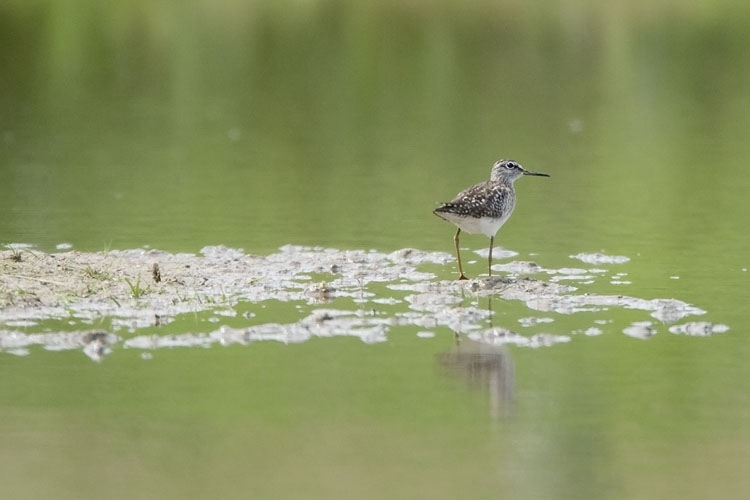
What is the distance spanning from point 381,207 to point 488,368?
579 centimetres

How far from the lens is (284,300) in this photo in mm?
9883

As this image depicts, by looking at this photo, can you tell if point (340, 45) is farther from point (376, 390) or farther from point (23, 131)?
point (376, 390)

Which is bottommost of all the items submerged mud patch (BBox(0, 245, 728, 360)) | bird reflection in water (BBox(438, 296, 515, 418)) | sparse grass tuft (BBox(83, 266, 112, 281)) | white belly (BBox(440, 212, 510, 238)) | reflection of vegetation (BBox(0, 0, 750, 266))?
bird reflection in water (BBox(438, 296, 515, 418))

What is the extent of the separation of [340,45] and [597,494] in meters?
21.8

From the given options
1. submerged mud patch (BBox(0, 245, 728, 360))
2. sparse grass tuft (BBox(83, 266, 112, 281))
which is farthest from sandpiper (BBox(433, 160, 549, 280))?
sparse grass tuft (BBox(83, 266, 112, 281))

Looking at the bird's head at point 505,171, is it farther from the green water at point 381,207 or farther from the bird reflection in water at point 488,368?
the bird reflection in water at point 488,368

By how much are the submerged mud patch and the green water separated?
0.17 m

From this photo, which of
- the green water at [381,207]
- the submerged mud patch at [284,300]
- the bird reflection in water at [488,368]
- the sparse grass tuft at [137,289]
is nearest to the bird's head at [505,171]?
the green water at [381,207]

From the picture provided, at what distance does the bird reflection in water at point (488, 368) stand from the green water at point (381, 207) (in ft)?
0.19

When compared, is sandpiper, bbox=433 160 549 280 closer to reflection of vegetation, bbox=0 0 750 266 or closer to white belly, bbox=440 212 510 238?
white belly, bbox=440 212 510 238

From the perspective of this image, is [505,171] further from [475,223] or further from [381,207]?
[381,207]

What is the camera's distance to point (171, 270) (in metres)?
A: 10.7

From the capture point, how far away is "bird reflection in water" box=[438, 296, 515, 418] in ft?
25.1

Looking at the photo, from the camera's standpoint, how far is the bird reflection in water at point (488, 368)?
7664mm
